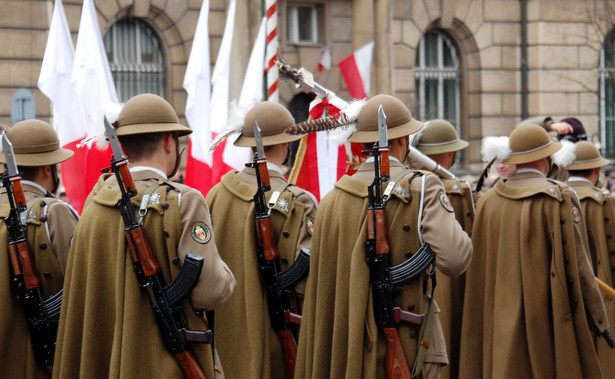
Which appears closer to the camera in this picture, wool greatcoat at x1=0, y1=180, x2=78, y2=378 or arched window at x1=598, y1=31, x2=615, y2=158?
wool greatcoat at x1=0, y1=180, x2=78, y2=378

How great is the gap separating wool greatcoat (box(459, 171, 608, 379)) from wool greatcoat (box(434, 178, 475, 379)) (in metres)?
0.39

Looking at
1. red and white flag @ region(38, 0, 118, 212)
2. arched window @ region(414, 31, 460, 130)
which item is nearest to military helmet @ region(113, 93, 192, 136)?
red and white flag @ region(38, 0, 118, 212)

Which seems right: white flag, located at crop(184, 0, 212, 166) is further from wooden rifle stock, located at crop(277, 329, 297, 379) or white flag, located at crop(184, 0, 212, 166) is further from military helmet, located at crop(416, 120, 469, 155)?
wooden rifle stock, located at crop(277, 329, 297, 379)

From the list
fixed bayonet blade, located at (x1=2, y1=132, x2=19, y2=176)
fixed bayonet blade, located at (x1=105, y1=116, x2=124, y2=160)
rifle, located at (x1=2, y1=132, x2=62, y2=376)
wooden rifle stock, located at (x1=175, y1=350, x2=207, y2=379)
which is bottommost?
wooden rifle stock, located at (x1=175, y1=350, x2=207, y2=379)

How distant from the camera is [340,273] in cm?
516

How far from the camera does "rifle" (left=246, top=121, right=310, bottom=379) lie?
5.71 m

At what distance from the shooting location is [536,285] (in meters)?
6.46

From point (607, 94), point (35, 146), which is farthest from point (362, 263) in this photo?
point (607, 94)

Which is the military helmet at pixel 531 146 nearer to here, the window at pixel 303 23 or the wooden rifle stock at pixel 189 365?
the wooden rifle stock at pixel 189 365

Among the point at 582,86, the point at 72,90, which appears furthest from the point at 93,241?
the point at 582,86

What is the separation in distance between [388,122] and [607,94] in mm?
18672

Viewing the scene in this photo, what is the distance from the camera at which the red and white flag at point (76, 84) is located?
27.2ft

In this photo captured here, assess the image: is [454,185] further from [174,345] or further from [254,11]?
[254,11]

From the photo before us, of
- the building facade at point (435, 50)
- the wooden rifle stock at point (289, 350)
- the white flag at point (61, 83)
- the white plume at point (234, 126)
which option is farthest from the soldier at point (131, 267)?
the building facade at point (435, 50)
